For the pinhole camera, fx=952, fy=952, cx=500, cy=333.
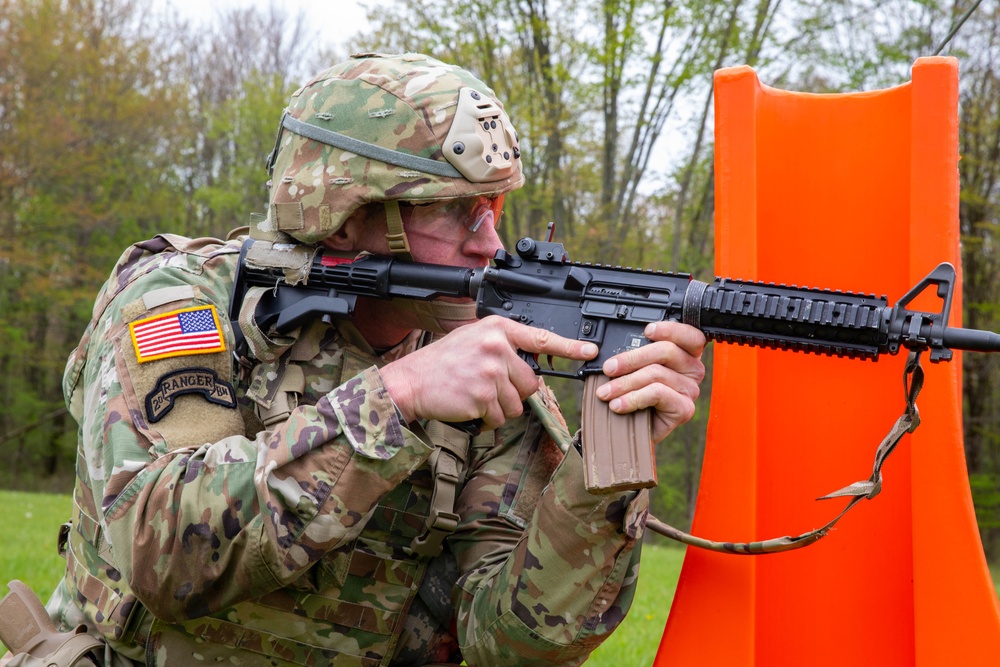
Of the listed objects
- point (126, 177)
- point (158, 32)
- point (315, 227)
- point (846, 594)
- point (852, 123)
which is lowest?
point (846, 594)

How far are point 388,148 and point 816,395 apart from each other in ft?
4.26

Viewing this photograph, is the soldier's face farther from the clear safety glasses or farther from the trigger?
the trigger

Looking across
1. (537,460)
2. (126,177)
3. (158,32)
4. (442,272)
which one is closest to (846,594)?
(537,460)

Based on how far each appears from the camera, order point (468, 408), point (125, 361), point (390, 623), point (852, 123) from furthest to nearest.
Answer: point (390, 623) < point (852, 123) < point (125, 361) < point (468, 408)

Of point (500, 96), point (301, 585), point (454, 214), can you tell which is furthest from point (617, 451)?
point (500, 96)

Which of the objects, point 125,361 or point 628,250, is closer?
point 125,361

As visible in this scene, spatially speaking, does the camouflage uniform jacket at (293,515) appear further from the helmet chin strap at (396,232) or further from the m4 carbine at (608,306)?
the helmet chin strap at (396,232)

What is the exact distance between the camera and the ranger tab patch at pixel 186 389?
2.28 metres

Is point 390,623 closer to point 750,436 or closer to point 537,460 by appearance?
point 537,460

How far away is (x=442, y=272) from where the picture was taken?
256cm

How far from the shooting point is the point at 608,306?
237cm

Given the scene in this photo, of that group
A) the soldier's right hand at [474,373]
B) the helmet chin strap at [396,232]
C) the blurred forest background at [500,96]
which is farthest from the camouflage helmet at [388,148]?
the blurred forest background at [500,96]

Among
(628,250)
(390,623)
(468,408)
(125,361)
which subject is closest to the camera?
(468,408)

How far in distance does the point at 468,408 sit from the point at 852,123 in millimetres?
1266
